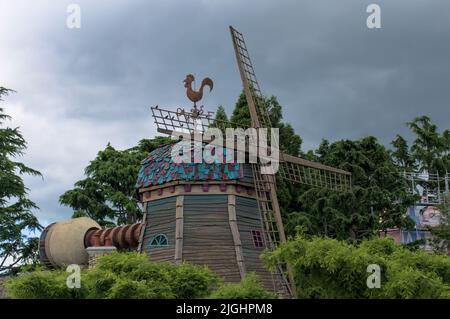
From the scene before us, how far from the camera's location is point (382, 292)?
15750 mm

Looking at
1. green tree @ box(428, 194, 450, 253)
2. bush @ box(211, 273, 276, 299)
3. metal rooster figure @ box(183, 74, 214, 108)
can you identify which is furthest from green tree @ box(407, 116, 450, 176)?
bush @ box(211, 273, 276, 299)

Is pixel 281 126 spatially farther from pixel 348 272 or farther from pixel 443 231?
pixel 348 272

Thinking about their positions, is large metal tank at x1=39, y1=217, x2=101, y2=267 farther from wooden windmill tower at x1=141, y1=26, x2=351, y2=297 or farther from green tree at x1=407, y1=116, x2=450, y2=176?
green tree at x1=407, y1=116, x2=450, y2=176

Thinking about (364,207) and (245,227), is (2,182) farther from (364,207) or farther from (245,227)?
(364,207)

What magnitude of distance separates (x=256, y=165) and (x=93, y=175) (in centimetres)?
1889

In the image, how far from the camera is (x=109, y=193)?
41.2 metres

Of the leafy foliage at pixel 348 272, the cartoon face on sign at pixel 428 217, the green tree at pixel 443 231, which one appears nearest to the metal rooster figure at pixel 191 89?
the leafy foliage at pixel 348 272

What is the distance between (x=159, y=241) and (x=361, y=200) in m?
8.47

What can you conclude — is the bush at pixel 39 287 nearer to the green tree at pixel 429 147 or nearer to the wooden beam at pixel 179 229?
the wooden beam at pixel 179 229

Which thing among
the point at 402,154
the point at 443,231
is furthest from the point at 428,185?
the point at 443,231

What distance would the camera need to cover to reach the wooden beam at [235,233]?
24.0 m

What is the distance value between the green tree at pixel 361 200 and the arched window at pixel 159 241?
257 inches
